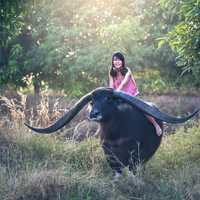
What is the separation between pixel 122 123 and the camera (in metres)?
7.88

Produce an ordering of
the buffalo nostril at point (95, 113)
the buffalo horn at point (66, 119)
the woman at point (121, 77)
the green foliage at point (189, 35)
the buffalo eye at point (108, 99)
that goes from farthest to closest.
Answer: the green foliage at point (189, 35) < the woman at point (121, 77) < the buffalo horn at point (66, 119) < the buffalo eye at point (108, 99) < the buffalo nostril at point (95, 113)

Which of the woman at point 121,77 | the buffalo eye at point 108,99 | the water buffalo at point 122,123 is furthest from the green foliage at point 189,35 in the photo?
the buffalo eye at point 108,99

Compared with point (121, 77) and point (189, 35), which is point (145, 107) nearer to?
point (121, 77)

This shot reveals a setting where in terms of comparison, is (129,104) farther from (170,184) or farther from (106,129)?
(170,184)

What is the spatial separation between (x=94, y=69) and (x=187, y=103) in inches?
102

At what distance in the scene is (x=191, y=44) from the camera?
30.2ft

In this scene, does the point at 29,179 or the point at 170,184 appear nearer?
the point at 29,179

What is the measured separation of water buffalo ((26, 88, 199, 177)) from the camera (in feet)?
25.5

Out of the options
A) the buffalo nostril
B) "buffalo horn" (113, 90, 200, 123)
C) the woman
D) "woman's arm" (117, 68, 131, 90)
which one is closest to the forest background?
the woman

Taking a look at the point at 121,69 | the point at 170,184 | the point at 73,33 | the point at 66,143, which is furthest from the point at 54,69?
the point at 170,184

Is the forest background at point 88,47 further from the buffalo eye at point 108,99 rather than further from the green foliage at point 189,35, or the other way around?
the buffalo eye at point 108,99

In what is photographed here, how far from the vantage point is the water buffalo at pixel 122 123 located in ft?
25.5

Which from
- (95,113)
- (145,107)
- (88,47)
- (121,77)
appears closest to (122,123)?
(145,107)

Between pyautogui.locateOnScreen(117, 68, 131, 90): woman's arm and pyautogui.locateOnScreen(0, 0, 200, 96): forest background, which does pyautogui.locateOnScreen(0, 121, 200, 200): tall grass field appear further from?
pyautogui.locateOnScreen(0, 0, 200, 96): forest background
